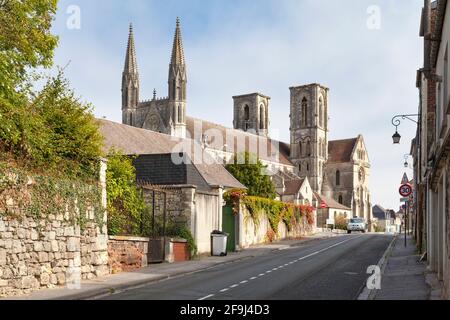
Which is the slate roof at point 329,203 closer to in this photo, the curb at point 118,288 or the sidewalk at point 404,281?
the sidewalk at point 404,281

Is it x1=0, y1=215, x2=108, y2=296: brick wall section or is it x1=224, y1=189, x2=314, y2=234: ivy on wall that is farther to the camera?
x1=224, y1=189, x2=314, y2=234: ivy on wall

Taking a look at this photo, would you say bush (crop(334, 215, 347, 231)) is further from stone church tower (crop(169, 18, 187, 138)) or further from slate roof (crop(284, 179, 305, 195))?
stone church tower (crop(169, 18, 187, 138))

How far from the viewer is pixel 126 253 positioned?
20984 millimetres

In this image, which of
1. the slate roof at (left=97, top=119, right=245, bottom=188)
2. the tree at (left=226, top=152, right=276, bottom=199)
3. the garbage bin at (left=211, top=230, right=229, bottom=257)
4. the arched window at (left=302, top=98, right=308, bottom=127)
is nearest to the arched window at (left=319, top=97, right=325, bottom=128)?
the arched window at (left=302, top=98, right=308, bottom=127)

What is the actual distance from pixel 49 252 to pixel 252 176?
47.9 metres

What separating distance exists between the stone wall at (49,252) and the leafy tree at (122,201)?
12.9 ft

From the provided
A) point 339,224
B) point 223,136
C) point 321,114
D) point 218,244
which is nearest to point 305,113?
point 321,114

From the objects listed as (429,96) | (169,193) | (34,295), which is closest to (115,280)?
(34,295)

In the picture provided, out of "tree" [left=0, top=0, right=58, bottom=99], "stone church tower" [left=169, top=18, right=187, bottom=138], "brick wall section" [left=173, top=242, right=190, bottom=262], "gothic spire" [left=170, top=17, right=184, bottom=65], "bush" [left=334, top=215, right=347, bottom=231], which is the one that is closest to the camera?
"tree" [left=0, top=0, right=58, bottom=99]

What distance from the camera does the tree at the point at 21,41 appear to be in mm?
14062

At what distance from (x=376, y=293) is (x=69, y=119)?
10.2 metres

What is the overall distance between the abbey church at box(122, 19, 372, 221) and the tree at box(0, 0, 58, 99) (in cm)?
7442

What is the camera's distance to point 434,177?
17.6m

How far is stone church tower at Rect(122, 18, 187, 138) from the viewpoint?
3728 inches
